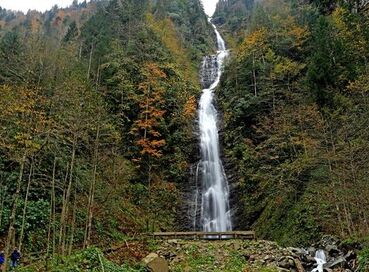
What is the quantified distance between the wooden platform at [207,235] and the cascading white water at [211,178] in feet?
15.8

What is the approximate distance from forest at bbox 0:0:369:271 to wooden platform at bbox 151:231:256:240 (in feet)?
5.77

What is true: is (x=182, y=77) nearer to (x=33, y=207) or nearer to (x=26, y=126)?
(x=33, y=207)

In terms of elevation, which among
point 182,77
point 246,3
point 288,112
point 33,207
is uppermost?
point 246,3

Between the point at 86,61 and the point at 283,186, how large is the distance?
21.5 metres

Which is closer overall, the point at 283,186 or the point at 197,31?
the point at 283,186

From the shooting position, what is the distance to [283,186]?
78.5ft

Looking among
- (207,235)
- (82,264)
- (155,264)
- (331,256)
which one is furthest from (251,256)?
(82,264)

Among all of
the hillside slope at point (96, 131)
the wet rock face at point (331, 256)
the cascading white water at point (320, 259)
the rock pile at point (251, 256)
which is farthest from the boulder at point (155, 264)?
the cascading white water at point (320, 259)

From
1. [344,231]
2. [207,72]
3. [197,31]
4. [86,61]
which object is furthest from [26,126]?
[197,31]

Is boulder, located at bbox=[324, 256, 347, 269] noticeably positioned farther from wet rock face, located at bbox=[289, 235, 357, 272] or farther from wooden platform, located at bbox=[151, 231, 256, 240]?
wooden platform, located at bbox=[151, 231, 256, 240]

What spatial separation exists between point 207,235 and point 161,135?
461 inches

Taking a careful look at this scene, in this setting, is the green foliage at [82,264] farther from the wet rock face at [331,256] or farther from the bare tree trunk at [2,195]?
the wet rock face at [331,256]

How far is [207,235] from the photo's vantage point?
68.9 ft

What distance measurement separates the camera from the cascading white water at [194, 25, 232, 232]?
26203mm
